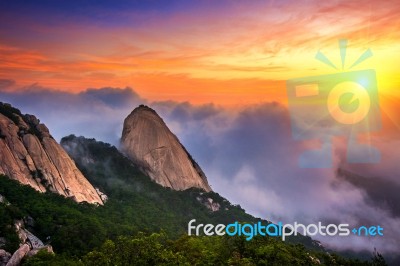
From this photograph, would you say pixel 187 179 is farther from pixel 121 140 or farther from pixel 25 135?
pixel 25 135

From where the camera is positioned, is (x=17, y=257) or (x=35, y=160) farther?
(x=35, y=160)

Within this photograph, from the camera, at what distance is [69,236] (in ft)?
162

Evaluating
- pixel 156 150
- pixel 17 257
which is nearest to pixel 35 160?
pixel 17 257

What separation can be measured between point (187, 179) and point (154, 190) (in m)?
14.4

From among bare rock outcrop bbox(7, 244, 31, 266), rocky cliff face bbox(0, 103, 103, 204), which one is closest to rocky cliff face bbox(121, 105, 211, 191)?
rocky cliff face bbox(0, 103, 103, 204)

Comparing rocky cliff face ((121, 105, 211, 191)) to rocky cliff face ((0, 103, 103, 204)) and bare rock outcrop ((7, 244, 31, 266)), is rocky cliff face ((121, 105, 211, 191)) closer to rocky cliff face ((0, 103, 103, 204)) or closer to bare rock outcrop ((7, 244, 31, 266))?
rocky cliff face ((0, 103, 103, 204))

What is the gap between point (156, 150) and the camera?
11488 cm

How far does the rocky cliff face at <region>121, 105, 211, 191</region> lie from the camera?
4530 inches

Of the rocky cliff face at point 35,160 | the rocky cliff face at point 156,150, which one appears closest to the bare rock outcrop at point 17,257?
the rocky cliff face at point 35,160

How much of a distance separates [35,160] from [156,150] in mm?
45099

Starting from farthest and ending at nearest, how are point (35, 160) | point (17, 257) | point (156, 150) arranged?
point (156, 150) < point (35, 160) < point (17, 257)

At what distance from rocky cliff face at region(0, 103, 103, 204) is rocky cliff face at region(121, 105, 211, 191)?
111 feet

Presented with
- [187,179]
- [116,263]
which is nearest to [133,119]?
[187,179]

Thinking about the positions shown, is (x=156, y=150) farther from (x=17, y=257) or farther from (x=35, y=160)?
(x=17, y=257)
